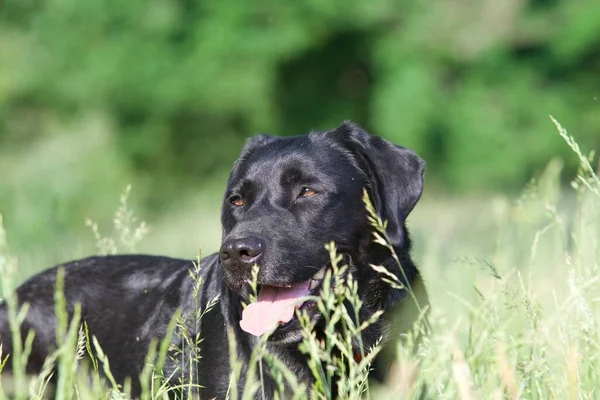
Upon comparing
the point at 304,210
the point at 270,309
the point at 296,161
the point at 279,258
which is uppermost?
the point at 296,161

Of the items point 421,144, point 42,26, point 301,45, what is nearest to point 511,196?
point 421,144

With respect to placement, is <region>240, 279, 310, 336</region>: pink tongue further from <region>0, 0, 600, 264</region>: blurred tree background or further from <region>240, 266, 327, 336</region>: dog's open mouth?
<region>0, 0, 600, 264</region>: blurred tree background

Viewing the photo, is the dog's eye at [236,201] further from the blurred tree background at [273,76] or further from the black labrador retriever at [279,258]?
the blurred tree background at [273,76]

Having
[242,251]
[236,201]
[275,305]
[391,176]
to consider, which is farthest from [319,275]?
[236,201]

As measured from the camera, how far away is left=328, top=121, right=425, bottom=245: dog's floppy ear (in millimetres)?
3896

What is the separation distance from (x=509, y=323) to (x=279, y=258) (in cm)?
100

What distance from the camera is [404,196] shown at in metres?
3.92

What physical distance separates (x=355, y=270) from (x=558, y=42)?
14.4m

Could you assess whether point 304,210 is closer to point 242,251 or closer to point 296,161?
point 296,161

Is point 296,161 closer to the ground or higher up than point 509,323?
higher up

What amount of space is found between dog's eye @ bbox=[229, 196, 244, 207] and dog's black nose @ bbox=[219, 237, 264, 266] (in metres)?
0.62

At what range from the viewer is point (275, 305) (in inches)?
145

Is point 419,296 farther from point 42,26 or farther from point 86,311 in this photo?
point 42,26

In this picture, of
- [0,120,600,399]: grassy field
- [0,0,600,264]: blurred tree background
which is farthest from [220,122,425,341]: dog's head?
[0,0,600,264]: blurred tree background
